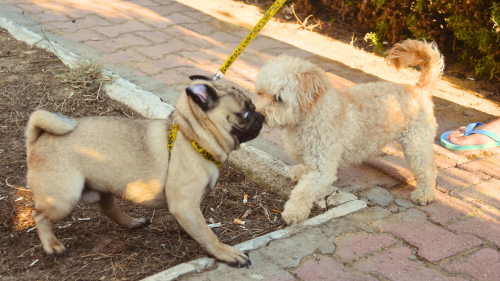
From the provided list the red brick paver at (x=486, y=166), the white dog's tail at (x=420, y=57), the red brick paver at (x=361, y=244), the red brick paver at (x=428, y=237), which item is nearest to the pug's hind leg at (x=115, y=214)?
the red brick paver at (x=361, y=244)

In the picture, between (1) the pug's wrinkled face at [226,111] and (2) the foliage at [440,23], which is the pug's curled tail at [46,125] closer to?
(1) the pug's wrinkled face at [226,111]

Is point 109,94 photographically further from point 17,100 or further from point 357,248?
point 357,248

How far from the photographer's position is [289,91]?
3.46m

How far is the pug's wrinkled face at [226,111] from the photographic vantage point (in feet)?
9.16

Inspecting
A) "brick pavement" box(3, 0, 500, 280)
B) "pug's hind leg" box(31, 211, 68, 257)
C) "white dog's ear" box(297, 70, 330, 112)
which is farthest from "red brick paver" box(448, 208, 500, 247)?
"pug's hind leg" box(31, 211, 68, 257)

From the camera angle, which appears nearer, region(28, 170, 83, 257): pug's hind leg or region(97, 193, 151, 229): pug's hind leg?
region(28, 170, 83, 257): pug's hind leg

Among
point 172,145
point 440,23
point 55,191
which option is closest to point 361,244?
point 172,145

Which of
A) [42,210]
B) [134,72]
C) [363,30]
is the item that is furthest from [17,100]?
[363,30]

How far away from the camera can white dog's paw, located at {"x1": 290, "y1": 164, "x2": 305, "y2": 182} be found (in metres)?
3.90

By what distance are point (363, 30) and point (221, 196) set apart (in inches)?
216

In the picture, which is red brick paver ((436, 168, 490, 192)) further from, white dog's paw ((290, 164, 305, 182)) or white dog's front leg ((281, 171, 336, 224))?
white dog's paw ((290, 164, 305, 182))

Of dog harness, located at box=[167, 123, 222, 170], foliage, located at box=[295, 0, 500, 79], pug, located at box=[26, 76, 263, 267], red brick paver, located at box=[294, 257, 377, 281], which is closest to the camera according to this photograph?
red brick paver, located at box=[294, 257, 377, 281]

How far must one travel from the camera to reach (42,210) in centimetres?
273

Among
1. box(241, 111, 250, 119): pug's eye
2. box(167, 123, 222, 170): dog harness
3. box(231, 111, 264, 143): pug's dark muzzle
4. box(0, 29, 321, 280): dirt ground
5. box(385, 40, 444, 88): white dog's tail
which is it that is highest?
box(385, 40, 444, 88): white dog's tail
